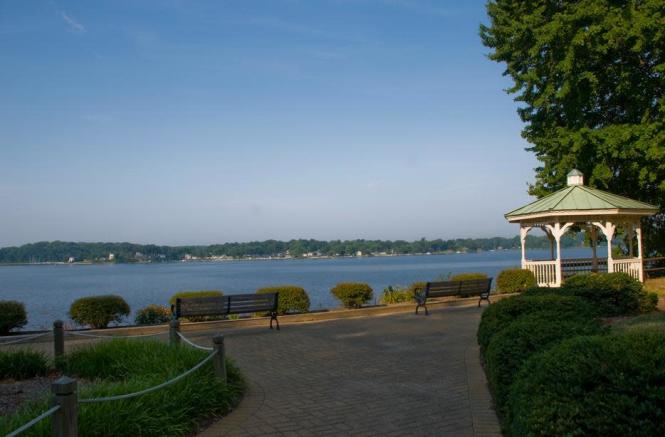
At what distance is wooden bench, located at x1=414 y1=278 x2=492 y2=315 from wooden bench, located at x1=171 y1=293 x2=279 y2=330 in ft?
14.5

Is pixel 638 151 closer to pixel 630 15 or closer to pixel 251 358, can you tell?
pixel 630 15

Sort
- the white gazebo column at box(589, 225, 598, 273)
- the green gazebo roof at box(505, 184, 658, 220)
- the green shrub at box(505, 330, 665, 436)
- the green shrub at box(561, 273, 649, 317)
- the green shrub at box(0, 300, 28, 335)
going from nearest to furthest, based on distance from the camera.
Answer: the green shrub at box(505, 330, 665, 436), the green shrub at box(561, 273, 649, 317), the green shrub at box(0, 300, 28, 335), the green gazebo roof at box(505, 184, 658, 220), the white gazebo column at box(589, 225, 598, 273)

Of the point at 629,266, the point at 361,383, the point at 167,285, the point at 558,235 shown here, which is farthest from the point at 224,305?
the point at 167,285

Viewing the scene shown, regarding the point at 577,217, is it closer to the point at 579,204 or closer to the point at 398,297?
the point at 579,204

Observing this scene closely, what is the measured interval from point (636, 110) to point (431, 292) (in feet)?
38.0

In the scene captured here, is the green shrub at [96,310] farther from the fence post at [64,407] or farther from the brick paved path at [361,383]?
the fence post at [64,407]

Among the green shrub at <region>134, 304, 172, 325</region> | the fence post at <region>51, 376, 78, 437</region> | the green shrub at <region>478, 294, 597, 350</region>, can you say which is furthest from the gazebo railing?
the fence post at <region>51, 376, 78, 437</region>

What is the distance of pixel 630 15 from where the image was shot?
62.7 feet

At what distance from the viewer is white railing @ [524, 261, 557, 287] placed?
2067 cm

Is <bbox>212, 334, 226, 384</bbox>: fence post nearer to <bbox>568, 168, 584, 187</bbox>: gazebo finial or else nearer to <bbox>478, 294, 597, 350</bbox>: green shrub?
<bbox>478, 294, 597, 350</bbox>: green shrub

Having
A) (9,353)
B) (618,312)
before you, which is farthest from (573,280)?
(9,353)

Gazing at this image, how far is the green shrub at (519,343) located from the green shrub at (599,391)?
1.33 metres

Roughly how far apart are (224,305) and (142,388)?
704 centimetres

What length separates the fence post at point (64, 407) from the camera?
4305 mm
